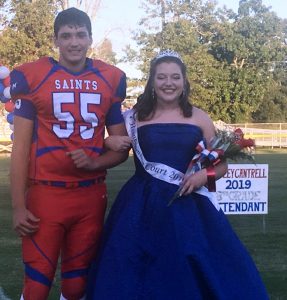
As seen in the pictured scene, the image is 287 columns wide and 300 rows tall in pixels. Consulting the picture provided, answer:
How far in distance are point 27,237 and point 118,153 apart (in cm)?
67

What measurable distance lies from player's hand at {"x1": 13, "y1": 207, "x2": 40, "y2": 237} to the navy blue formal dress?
399 mm

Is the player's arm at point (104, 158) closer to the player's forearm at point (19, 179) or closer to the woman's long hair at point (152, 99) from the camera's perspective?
the woman's long hair at point (152, 99)

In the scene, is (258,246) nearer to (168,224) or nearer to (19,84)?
(168,224)

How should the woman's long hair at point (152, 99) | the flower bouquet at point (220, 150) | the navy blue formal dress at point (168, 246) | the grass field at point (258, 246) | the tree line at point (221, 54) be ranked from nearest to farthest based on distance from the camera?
the navy blue formal dress at point (168, 246), the flower bouquet at point (220, 150), the woman's long hair at point (152, 99), the grass field at point (258, 246), the tree line at point (221, 54)

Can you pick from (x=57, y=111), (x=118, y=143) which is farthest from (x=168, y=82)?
(x=57, y=111)

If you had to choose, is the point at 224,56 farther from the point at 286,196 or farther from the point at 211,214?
the point at 211,214

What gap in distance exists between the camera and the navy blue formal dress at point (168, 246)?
375 centimetres

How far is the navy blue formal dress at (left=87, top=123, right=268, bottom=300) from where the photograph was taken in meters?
3.75

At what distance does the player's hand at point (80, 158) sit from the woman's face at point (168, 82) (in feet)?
1.90

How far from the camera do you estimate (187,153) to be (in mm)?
4004

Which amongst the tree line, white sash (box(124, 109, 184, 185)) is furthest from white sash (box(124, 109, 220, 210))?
the tree line

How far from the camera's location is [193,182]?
12.7 feet

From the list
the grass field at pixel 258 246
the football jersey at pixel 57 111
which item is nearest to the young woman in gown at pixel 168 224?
the football jersey at pixel 57 111

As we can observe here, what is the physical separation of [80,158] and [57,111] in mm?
276
